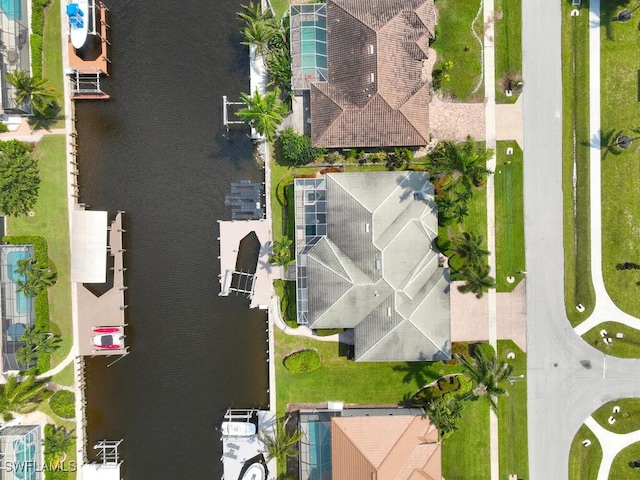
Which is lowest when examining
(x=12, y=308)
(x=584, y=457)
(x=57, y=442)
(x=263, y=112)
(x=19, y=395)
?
(x=584, y=457)

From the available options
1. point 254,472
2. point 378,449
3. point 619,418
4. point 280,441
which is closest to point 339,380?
point 378,449

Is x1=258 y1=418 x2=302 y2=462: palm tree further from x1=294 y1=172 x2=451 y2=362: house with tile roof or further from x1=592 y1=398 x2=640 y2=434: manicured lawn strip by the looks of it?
x1=592 y1=398 x2=640 y2=434: manicured lawn strip

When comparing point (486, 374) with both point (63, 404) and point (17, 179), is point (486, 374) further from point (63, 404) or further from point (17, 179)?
point (17, 179)

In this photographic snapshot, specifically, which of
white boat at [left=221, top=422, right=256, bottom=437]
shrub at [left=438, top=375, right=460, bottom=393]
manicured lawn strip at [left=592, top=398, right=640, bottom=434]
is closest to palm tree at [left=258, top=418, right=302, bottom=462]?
white boat at [left=221, top=422, right=256, bottom=437]

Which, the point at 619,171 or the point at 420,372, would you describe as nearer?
the point at 619,171

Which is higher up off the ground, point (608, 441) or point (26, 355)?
point (26, 355)

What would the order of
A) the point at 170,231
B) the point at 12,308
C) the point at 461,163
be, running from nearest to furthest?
the point at 461,163 < the point at 12,308 < the point at 170,231

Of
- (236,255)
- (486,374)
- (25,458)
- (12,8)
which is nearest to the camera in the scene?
(486,374)

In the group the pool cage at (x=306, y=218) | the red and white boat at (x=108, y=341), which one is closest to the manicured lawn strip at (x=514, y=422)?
the pool cage at (x=306, y=218)
